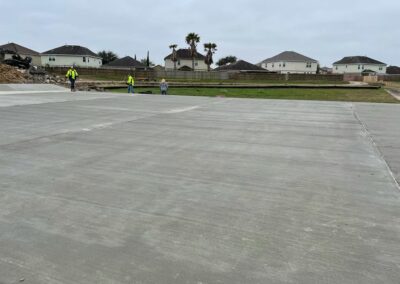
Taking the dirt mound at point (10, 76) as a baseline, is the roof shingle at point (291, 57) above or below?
above

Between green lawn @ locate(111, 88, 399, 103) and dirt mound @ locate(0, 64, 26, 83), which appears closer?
green lawn @ locate(111, 88, 399, 103)

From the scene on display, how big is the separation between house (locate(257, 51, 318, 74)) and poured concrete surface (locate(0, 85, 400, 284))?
248 ft

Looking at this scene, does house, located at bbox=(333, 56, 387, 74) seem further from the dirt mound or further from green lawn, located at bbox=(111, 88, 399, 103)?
the dirt mound

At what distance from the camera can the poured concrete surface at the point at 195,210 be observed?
2598 millimetres

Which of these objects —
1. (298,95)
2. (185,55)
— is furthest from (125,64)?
(298,95)

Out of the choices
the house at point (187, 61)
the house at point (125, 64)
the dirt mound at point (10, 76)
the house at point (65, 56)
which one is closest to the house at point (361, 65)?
the house at point (187, 61)

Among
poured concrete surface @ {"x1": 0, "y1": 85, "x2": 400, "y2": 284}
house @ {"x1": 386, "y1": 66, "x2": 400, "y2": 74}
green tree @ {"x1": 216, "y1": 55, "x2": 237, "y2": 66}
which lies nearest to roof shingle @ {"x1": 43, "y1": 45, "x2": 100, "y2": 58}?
green tree @ {"x1": 216, "y1": 55, "x2": 237, "y2": 66}

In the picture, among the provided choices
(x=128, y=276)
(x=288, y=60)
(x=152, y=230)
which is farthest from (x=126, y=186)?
(x=288, y=60)

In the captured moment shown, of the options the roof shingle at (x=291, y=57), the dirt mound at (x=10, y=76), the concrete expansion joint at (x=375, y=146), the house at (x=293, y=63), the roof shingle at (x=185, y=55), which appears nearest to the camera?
the concrete expansion joint at (x=375, y=146)

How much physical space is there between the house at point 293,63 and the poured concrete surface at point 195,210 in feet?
248

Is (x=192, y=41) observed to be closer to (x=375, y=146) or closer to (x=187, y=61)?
(x=187, y=61)

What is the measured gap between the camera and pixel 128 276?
2480mm

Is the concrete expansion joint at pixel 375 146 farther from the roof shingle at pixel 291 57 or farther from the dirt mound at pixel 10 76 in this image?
the roof shingle at pixel 291 57

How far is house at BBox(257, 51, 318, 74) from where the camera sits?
79.0m
